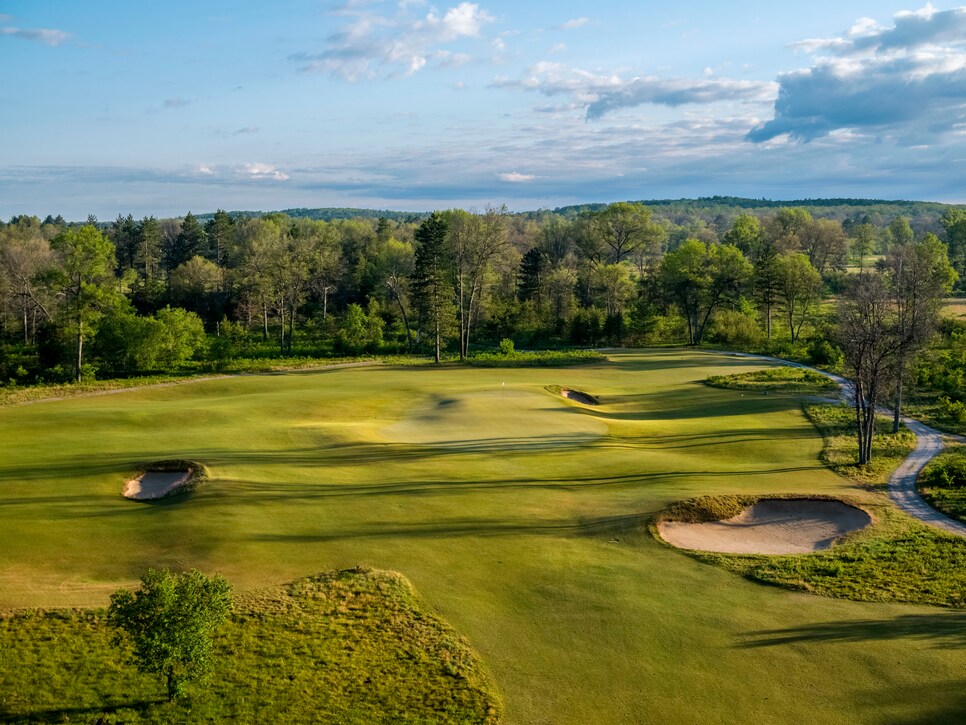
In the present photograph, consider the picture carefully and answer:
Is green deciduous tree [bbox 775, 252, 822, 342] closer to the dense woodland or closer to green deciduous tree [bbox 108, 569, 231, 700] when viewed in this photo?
the dense woodland

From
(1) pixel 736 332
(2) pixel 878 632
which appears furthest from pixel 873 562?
(1) pixel 736 332

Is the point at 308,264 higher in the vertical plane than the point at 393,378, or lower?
higher

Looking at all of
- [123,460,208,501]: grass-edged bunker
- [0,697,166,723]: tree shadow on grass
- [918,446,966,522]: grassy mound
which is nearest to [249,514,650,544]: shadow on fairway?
[123,460,208,501]: grass-edged bunker

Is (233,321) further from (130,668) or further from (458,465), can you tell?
(130,668)

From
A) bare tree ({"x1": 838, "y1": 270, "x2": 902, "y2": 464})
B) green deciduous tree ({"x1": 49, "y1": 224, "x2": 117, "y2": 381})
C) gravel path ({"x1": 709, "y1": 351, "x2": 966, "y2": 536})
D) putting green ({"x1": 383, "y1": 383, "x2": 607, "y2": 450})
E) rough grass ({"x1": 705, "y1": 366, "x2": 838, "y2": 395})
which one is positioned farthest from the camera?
green deciduous tree ({"x1": 49, "y1": 224, "x2": 117, "y2": 381})

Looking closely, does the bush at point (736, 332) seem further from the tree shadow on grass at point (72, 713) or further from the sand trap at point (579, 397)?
the tree shadow on grass at point (72, 713)

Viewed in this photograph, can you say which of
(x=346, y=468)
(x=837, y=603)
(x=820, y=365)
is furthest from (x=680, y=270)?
(x=837, y=603)
